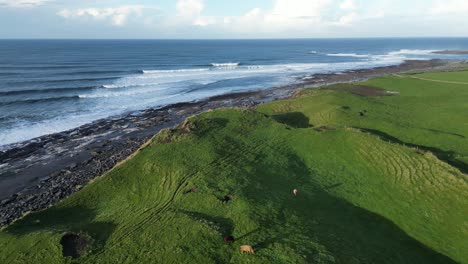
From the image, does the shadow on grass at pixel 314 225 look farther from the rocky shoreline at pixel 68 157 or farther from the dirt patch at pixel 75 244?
the rocky shoreline at pixel 68 157

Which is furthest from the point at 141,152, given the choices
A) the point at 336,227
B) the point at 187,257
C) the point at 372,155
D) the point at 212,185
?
the point at 372,155

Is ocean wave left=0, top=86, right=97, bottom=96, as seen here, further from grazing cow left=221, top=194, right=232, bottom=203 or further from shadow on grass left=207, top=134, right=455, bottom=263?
grazing cow left=221, top=194, right=232, bottom=203

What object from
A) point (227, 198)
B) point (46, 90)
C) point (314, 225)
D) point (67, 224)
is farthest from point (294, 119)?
point (46, 90)

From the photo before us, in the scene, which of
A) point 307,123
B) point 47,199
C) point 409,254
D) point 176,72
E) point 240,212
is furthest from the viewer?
point 176,72

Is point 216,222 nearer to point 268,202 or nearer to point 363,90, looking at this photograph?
point 268,202

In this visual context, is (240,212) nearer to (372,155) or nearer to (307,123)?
(372,155)

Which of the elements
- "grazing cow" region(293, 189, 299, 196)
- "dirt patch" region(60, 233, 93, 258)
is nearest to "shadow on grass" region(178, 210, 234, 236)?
"dirt patch" region(60, 233, 93, 258)

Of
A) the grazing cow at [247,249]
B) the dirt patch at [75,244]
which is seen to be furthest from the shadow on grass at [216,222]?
the dirt patch at [75,244]
